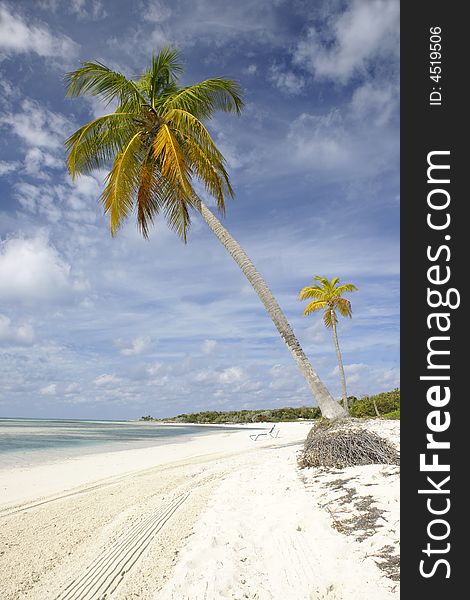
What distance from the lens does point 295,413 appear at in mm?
57625

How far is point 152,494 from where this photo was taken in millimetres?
6922

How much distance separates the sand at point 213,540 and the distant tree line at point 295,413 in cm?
2390

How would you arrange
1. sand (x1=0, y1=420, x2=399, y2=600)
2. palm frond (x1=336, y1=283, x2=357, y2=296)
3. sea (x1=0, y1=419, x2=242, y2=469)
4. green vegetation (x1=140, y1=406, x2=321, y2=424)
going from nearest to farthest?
sand (x1=0, y1=420, x2=399, y2=600) < sea (x1=0, y1=419, x2=242, y2=469) < palm frond (x1=336, y1=283, x2=357, y2=296) < green vegetation (x1=140, y1=406, x2=321, y2=424)

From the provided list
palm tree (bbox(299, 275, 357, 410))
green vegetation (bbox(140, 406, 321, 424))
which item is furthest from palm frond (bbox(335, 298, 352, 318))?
green vegetation (bbox(140, 406, 321, 424))

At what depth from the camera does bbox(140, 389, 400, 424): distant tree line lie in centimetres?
2927

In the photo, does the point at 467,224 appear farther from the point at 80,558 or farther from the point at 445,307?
the point at 80,558

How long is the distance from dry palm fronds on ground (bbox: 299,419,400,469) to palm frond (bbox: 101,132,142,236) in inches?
278

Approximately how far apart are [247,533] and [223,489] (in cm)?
267

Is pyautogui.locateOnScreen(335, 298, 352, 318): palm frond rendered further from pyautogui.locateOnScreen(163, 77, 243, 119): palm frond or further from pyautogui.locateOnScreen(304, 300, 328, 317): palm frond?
pyautogui.locateOnScreen(163, 77, 243, 119): palm frond

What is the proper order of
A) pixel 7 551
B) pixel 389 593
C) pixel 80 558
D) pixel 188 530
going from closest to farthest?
1. pixel 389 593
2. pixel 80 558
3. pixel 7 551
4. pixel 188 530

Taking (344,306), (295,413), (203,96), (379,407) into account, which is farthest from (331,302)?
(295,413)

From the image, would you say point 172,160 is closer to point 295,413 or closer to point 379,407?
point 379,407

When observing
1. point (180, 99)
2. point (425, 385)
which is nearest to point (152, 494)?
point (425, 385)

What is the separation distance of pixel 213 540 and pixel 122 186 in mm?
8316
